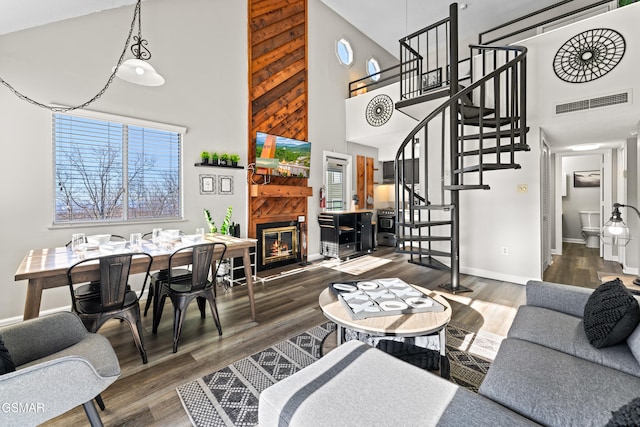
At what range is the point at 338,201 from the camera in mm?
6539

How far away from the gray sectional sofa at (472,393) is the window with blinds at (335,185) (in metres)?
5.04

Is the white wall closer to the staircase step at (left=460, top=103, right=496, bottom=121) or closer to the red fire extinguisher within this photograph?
the red fire extinguisher

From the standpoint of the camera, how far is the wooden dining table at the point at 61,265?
1.80 metres

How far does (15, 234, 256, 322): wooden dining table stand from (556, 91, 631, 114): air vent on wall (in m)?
4.38

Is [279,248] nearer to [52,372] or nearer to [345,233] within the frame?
[345,233]

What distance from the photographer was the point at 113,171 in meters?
3.36

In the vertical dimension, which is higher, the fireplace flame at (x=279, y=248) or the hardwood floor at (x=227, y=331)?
the fireplace flame at (x=279, y=248)

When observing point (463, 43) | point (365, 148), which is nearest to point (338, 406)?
point (365, 148)

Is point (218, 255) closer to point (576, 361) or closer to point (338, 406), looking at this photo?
point (338, 406)

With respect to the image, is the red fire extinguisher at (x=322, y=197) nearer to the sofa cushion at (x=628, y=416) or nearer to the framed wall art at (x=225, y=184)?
the framed wall art at (x=225, y=184)

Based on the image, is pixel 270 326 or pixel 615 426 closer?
pixel 615 426

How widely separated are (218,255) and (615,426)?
2621mm

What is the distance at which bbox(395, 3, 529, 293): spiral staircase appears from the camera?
3.18m

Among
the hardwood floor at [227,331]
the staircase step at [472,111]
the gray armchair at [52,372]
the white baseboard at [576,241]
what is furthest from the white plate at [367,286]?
the white baseboard at [576,241]
